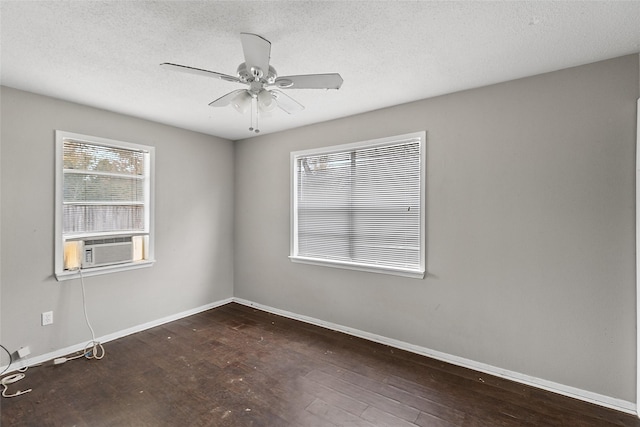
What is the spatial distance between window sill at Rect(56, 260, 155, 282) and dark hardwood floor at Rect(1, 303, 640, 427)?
0.77 meters

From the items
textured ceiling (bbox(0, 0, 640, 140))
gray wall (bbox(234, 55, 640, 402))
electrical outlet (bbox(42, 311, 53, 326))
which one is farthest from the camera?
electrical outlet (bbox(42, 311, 53, 326))

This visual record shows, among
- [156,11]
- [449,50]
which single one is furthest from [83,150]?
[449,50]

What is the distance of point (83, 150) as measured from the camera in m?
3.04

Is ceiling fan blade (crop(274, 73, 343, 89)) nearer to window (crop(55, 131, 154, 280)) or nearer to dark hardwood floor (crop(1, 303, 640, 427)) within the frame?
dark hardwood floor (crop(1, 303, 640, 427))

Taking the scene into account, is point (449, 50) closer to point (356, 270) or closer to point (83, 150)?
point (356, 270)

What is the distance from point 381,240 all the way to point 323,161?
1.21 metres

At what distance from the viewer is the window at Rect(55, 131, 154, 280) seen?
291cm

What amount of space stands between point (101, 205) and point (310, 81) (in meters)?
2.79

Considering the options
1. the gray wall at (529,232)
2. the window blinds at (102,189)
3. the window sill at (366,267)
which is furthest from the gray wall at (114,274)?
the gray wall at (529,232)

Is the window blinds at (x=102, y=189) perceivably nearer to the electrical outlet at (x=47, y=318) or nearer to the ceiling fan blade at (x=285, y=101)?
the electrical outlet at (x=47, y=318)

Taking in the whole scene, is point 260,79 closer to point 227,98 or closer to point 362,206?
point 227,98

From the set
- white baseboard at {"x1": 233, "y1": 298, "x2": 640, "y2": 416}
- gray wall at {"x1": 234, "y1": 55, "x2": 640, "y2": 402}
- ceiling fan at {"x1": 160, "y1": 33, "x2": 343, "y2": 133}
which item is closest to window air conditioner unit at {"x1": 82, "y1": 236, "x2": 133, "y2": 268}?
ceiling fan at {"x1": 160, "y1": 33, "x2": 343, "y2": 133}

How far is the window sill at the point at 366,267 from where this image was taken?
115 inches

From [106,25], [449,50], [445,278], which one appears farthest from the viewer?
[445,278]
